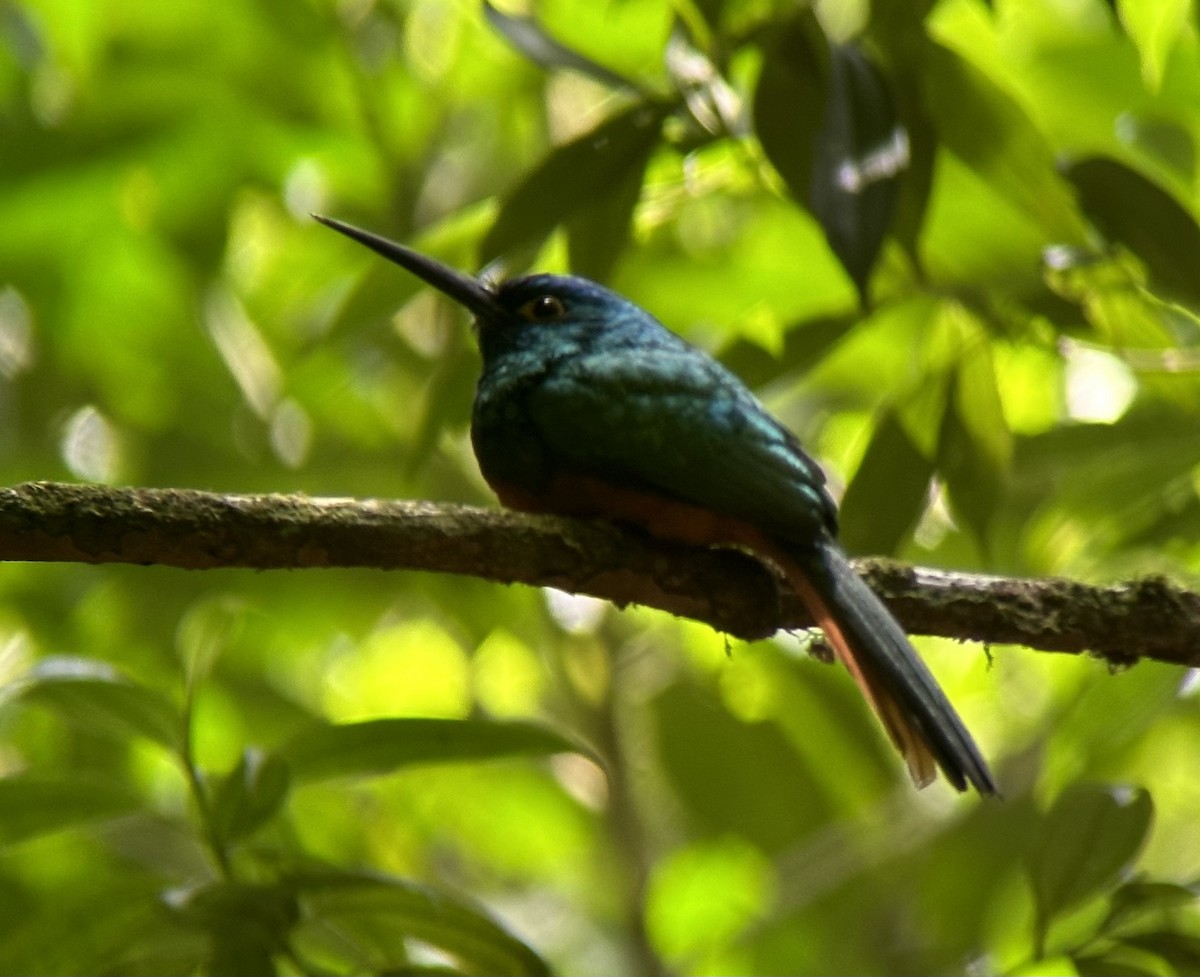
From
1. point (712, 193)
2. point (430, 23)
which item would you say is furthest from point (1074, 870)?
point (430, 23)

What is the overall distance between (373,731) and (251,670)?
1158 millimetres

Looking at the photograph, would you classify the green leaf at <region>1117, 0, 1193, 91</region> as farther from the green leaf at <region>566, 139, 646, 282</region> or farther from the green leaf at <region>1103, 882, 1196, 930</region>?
the green leaf at <region>1103, 882, 1196, 930</region>

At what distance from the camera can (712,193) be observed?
2.80 meters

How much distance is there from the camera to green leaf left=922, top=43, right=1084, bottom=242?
240cm

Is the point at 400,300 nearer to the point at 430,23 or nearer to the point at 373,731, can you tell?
the point at 373,731

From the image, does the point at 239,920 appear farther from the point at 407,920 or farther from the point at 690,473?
the point at 690,473

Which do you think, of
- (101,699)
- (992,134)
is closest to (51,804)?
(101,699)

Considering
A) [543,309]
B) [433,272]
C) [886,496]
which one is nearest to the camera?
[886,496]

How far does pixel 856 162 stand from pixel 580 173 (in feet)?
1.44

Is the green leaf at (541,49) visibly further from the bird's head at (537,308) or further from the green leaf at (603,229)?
the bird's head at (537,308)

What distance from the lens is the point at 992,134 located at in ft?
7.91

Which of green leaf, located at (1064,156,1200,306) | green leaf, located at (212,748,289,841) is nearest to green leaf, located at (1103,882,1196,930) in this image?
green leaf, located at (1064,156,1200,306)

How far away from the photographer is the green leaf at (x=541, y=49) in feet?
8.04

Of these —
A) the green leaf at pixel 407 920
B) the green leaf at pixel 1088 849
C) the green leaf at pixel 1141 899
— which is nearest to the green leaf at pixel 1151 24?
the green leaf at pixel 1088 849
